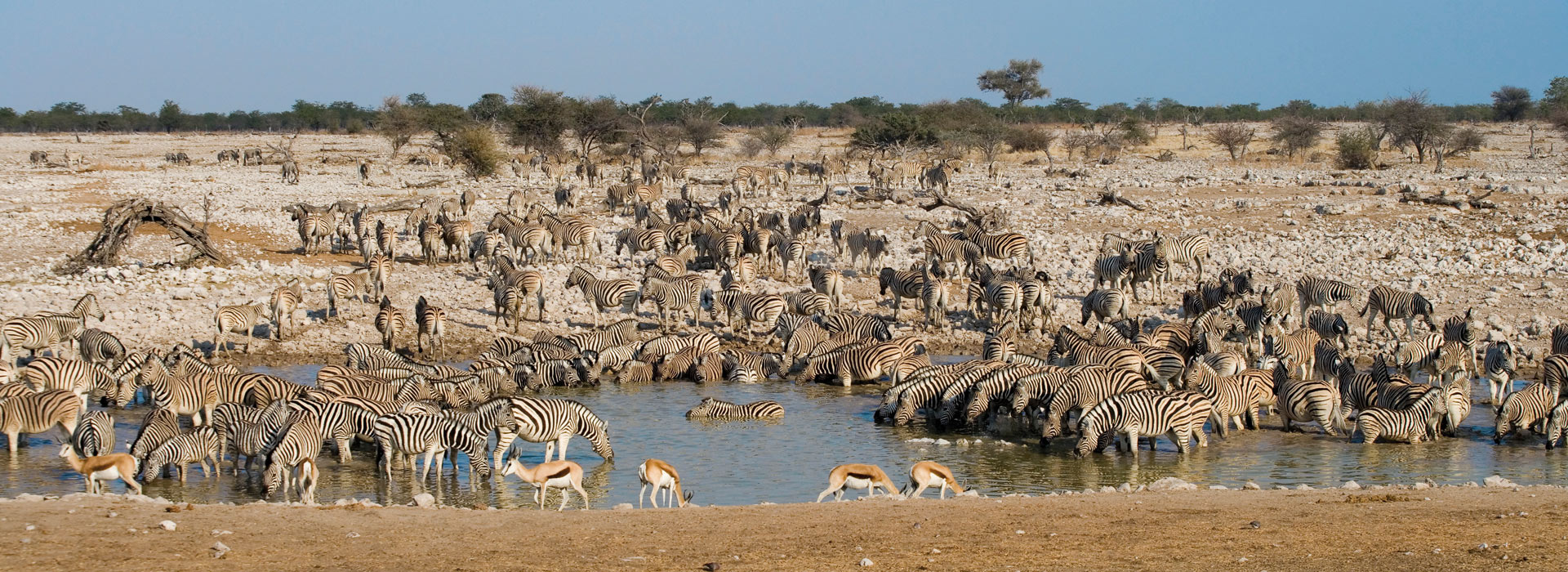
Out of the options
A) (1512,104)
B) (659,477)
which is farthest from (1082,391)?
(1512,104)

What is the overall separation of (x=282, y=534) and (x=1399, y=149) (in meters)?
45.1

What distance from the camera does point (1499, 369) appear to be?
1372 cm

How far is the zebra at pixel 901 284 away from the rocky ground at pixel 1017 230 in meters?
0.42

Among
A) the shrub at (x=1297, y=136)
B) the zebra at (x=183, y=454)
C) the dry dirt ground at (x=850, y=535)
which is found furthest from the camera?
the shrub at (x=1297, y=136)

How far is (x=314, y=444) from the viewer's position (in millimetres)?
10453

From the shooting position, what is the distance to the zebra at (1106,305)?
17.8 m

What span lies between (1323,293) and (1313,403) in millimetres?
5894

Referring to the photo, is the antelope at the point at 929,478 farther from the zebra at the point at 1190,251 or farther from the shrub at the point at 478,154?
the shrub at the point at 478,154

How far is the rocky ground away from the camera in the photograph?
18.3m

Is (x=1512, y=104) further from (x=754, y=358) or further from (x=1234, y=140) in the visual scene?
(x=754, y=358)

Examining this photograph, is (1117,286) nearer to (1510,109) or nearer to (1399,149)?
(1399,149)

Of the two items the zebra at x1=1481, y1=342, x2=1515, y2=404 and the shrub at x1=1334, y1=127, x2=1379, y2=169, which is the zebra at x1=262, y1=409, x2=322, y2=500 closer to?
the zebra at x1=1481, y1=342, x2=1515, y2=404

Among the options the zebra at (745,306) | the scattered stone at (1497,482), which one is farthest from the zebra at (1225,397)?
the zebra at (745,306)

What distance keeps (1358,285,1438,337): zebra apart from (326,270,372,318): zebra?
1362 cm
